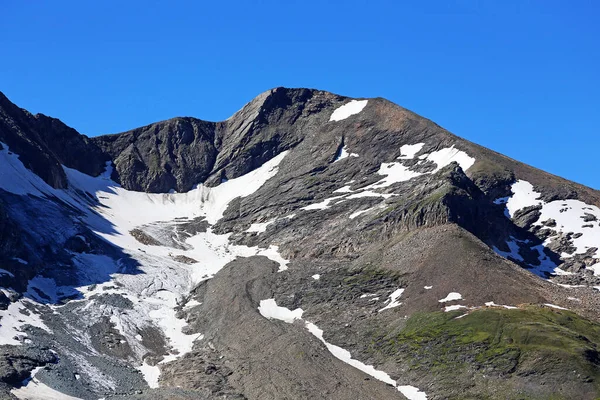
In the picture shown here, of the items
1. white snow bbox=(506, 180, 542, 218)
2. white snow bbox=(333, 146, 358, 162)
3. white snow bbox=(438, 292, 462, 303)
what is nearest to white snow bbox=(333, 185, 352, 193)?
white snow bbox=(333, 146, 358, 162)

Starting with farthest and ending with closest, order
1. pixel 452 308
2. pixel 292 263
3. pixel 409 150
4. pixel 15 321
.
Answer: pixel 409 150 → pixel 292 263 → pixel 15 321 → pixel 452 308

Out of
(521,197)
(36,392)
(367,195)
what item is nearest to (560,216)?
(521,197)

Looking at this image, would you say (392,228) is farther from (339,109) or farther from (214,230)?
(339,109)

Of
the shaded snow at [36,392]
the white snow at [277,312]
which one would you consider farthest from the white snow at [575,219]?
the shaded snow at [36,392]

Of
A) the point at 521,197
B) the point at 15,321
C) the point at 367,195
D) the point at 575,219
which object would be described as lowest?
the point at 15,321

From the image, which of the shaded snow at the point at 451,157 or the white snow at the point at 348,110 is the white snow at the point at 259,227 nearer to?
the shaded snow at the point at 451,157

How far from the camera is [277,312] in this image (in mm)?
98438

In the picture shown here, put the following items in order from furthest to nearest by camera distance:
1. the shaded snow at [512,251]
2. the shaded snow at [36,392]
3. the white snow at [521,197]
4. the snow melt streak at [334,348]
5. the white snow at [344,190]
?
1. the white snow at [344,190]
2. the white snow at [521,197]
3. the shaded snow at [512,251]
4. the snow melt streak at [334,348]
5. the shaded snow at [36,392]

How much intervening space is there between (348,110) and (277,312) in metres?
85.7

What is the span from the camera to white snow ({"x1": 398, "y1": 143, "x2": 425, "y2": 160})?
→ 5790 inches

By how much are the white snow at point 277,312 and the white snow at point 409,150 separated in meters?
56.3

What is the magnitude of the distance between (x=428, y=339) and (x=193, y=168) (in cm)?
10152

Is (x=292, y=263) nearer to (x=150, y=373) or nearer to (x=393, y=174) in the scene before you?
(x=150, y=373)

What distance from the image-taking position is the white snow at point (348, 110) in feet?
566
